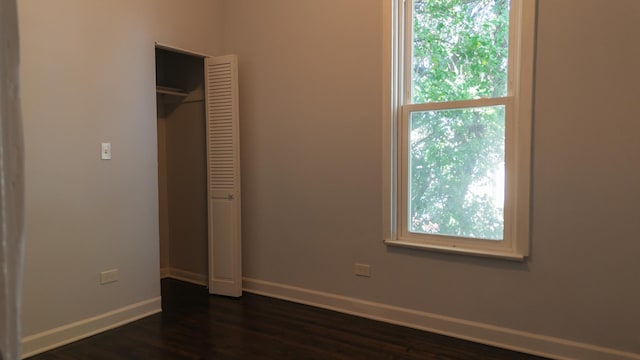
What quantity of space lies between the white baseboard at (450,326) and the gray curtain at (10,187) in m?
2.78

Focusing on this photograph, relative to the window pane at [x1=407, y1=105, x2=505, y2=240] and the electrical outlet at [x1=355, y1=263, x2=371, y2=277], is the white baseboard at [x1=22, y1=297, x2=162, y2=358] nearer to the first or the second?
the electrical outlet at [x1=355, y1=263, x2=371, y2=277]

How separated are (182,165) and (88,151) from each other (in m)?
1.43

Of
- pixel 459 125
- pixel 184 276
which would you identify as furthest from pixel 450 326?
pixel 184 276

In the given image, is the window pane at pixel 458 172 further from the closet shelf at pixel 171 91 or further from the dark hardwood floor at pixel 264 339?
the closet shelf at pixel 171 91

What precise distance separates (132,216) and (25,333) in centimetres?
100

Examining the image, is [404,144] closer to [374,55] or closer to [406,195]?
[406,195]

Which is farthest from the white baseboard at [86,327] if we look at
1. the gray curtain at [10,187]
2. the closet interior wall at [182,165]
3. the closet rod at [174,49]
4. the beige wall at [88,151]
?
the gray curtain at [10,187]

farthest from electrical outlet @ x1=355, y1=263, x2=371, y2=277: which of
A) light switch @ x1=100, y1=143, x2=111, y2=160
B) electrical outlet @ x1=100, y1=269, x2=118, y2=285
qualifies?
light switch @ x1=100, y1=143, x2=111, y2=160

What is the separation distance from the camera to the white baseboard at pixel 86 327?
269cm

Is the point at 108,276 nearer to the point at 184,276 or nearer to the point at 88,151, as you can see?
the point at 88,151

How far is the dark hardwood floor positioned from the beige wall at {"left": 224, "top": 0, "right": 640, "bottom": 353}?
236 millimetres

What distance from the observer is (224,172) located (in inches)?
150

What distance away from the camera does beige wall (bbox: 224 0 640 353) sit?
2422 millimetres

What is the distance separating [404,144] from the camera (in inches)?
123
